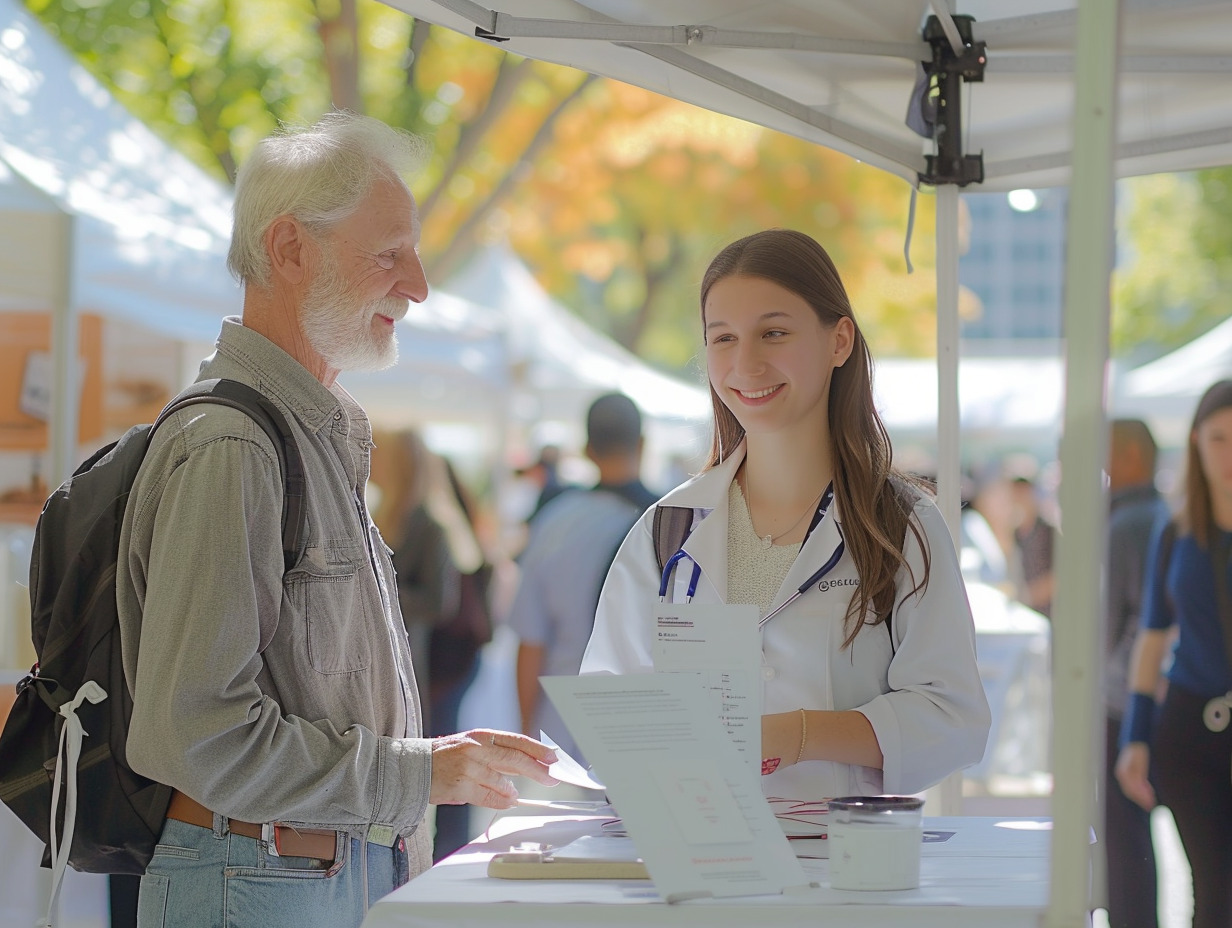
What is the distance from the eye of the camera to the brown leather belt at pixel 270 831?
1871 millimetres

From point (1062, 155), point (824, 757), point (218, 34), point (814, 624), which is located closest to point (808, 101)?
point (1062, 155)

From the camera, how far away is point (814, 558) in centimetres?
218

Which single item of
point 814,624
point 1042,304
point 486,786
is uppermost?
point 1042,304

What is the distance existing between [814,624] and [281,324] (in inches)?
38.2

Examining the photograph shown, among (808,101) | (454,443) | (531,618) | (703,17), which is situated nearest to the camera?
(703,17)

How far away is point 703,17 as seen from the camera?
8.48 feet

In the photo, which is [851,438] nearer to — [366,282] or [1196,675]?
[366,282]

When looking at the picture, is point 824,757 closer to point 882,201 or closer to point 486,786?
point 486,786

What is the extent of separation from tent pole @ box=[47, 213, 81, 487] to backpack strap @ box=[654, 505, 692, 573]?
2.49 meters

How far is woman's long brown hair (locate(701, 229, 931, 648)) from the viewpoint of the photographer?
7.03ft

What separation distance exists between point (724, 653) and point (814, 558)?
52cm

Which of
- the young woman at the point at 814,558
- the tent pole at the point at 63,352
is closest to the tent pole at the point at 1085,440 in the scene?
the young woman at the point at 814,558

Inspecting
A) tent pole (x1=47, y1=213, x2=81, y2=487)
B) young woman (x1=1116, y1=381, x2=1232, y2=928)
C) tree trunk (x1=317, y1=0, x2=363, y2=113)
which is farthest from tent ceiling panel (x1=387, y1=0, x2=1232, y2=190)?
tree trunk (x1=317, y1=0, x2=363, y2=113)

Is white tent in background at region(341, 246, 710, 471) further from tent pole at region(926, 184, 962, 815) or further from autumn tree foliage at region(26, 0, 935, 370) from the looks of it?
tent pole at region(926, 184, 962, 815)
